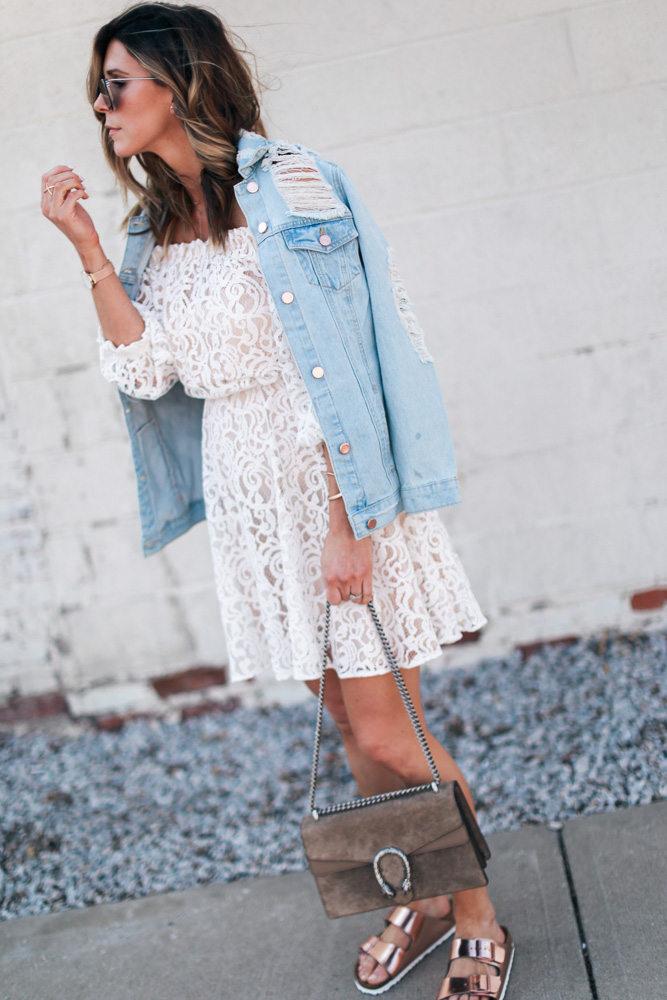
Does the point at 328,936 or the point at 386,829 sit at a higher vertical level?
the point at 386,829

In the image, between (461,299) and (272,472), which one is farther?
(461,299)

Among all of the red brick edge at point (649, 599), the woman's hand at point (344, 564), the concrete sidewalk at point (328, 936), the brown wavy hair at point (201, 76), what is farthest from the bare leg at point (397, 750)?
the red brick edge at point (649, 599)

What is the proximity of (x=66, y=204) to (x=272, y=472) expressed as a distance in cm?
72

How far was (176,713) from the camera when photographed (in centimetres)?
337

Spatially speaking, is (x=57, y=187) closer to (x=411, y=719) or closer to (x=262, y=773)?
(x=411, y=719)

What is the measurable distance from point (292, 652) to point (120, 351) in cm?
76

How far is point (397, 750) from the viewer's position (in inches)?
71.3

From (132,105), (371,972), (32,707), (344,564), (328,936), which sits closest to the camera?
(344,564)

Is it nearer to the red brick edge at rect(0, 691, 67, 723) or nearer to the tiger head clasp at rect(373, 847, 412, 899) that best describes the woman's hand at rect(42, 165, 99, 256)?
the tiger head clasp at rect(373, 847, 412, 899)

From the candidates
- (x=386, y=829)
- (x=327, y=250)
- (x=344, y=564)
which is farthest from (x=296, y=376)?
(x=386, y=829)

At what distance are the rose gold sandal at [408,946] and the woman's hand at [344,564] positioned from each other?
0.83 meters

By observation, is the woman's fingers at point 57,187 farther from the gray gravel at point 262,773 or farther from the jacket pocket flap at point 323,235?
the gray gravel at point 262,773

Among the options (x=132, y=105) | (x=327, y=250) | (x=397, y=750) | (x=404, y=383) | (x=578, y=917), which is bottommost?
(x=578, y=917)

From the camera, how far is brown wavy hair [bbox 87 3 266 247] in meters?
1.78
